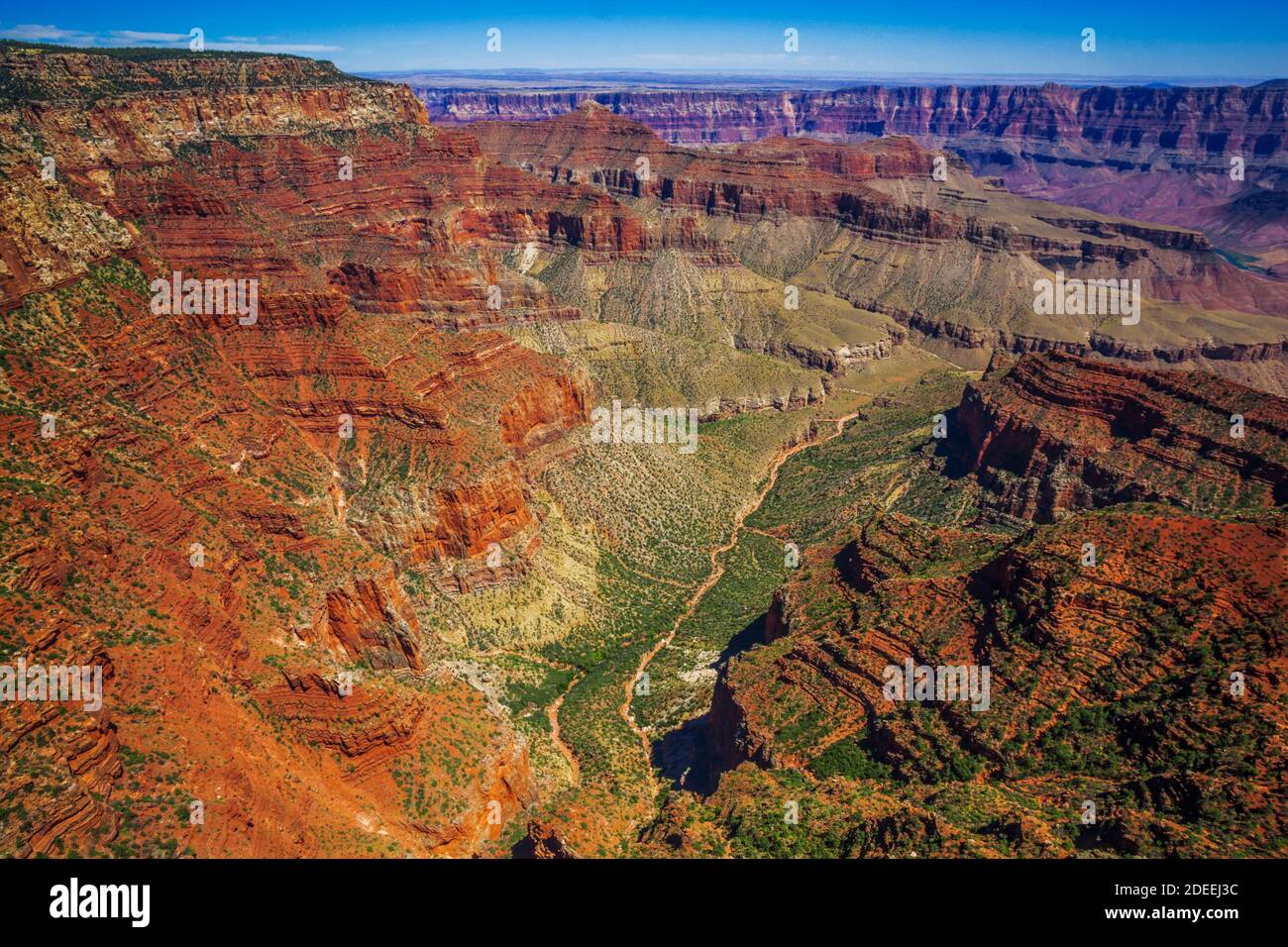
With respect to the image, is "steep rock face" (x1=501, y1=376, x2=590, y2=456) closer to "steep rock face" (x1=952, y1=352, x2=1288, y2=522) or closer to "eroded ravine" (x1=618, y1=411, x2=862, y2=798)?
"eroded ravine" (x1=618, y1=411, x2=862, y2=798)

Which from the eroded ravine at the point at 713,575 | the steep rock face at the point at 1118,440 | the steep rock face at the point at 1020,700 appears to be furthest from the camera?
the steep rock face at the point at 1118,440

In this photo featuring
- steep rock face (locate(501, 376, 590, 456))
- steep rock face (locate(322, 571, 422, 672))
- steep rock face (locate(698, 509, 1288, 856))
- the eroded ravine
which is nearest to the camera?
steep rock face (locate(698, 509, 1288, 856))

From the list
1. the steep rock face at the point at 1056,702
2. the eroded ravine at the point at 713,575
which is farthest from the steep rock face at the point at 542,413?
the steep rock face at the point at 1056,702

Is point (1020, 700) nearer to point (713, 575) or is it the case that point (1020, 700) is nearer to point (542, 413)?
point (713, 575)

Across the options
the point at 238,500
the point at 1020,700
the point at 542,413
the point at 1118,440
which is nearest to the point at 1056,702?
the point at 1020,700

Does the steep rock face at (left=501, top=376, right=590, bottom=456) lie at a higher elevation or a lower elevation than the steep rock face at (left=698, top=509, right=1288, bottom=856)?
higher

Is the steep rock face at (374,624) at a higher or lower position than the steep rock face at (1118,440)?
lower

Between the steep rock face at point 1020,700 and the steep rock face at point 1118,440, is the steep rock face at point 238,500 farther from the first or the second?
the steep rock face at point 1118,440

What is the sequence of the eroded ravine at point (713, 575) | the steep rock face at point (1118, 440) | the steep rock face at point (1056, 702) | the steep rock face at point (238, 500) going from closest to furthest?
1. the steep rock face at point (1056, 702)
2. the steep rock face at point (238, 500)
3. the eroded ravine at point (713, 575)
4. the steep rock face at point (1118, 440)

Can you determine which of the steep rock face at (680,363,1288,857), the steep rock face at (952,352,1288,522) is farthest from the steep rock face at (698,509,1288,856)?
the steep rock face at (952,352,1288,522)
